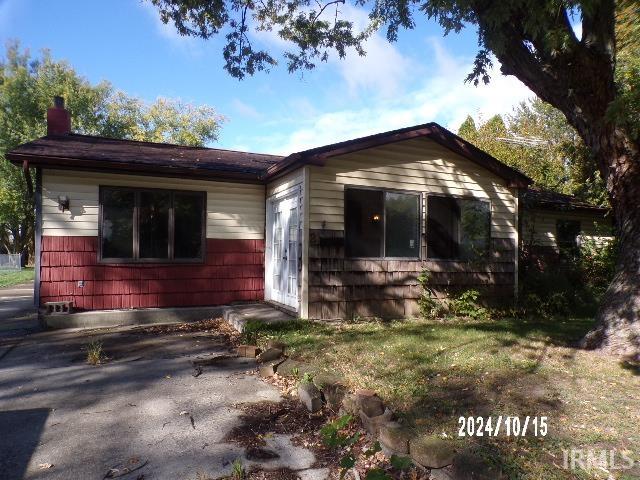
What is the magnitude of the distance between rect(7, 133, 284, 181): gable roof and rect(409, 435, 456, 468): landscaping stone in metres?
7.20

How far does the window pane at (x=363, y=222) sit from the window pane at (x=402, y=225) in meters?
0.18

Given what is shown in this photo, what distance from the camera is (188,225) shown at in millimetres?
9023

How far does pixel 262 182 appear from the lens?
31.7 feet

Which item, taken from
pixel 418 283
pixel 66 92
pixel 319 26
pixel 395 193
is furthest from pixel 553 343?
pixel 66 92

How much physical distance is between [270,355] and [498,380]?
2.90 m

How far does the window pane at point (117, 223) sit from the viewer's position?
838cm

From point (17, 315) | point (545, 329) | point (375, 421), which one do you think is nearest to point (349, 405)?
point (375, 421)

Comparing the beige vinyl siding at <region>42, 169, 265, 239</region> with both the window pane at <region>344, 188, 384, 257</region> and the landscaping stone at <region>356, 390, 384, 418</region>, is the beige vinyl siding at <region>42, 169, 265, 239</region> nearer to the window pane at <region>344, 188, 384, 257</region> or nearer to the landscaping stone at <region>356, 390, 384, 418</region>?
the window pane at <region>344, 188, 384, 257</region>

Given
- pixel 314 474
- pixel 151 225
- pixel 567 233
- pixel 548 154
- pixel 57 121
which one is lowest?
pixel 314 474

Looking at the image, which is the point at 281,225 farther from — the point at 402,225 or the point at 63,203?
the point at 63,203

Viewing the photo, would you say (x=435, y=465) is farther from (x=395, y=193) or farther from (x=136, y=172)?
(x=136, y=172)

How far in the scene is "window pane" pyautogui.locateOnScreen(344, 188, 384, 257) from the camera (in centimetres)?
809

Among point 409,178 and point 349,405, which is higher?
point 409,178
